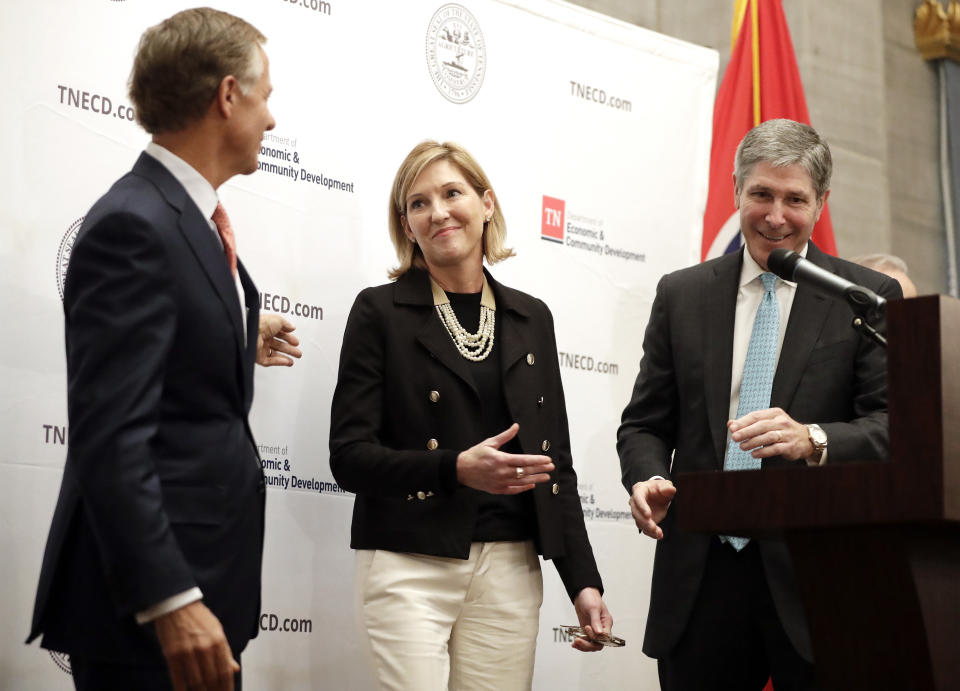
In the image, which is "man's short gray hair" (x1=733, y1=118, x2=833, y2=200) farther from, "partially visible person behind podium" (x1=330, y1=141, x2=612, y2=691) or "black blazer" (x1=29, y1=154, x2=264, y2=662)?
"black blazer" (x1=29, y1=154, x2=264, y2=662)

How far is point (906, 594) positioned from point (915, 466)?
25cm

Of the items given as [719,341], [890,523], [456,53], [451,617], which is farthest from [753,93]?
[890,523]

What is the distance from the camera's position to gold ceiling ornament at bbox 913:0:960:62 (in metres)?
6.41

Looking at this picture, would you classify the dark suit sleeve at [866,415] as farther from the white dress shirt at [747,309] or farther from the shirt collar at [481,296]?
the shirt collar at [481,296]

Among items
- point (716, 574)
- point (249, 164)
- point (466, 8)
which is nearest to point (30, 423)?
point (249, 164)

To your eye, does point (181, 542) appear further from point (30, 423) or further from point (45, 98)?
point (45, 98)

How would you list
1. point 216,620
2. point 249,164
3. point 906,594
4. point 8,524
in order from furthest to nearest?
point 8,524 → point 249,164 → point 906,594 → point 216,620

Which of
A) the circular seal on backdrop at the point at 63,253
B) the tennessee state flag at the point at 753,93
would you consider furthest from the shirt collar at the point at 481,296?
the tennessee state flag at the point at 753,93

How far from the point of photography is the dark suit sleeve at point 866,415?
254 centimetres

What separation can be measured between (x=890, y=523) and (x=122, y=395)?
4.05 feet

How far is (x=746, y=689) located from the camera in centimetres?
273

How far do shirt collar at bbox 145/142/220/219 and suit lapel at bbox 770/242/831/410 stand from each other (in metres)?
1.37

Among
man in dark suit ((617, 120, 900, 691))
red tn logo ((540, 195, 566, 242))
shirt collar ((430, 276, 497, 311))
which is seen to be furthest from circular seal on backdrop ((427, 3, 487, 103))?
man in dark suit ((617, 120, 900, 691))

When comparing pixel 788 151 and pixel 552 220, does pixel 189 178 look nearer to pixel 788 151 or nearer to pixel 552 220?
pixel 788 151
